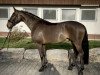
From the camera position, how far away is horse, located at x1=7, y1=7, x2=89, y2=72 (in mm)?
7215

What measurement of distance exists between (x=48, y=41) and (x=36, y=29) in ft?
1.88

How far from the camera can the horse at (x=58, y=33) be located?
284 inches

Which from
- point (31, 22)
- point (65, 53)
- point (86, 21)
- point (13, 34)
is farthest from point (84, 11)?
point (31, 22)

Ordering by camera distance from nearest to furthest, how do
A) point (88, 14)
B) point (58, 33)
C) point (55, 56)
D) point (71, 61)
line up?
point (58, 33) < point (71, 61) < point (55, 56) < point (88, 14)

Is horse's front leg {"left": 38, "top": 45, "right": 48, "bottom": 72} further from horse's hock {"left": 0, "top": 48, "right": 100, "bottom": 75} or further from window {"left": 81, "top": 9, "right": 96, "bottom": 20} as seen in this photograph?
window {"left": 81, "top": 9, "right": 96, "bottom": 20}

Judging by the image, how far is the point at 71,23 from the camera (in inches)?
288

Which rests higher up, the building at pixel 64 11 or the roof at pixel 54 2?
the roof at pixel 54 2

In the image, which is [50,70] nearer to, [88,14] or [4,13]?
[88,14]

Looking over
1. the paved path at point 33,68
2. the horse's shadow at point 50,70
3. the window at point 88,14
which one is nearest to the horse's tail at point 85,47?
the paved path at point 33,68

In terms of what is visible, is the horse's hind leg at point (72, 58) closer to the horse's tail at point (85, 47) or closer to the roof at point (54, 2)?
the horse's tail at point (85, 47)

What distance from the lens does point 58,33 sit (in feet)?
24.5

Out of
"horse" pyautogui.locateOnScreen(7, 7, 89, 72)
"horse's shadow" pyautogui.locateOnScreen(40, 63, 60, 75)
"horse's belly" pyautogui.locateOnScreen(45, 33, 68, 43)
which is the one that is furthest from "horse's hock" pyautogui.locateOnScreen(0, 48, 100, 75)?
"horse's belly" pyautogui.locateOnScreen(45, 33, 68, 43)

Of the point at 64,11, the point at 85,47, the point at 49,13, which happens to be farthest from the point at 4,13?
the point at 85,47

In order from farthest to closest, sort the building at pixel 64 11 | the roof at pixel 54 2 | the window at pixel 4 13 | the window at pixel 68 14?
the window at pixel 4 13, the window at pixel 68 14, the building at pixel 64 11, the roof at pixel 54 2
